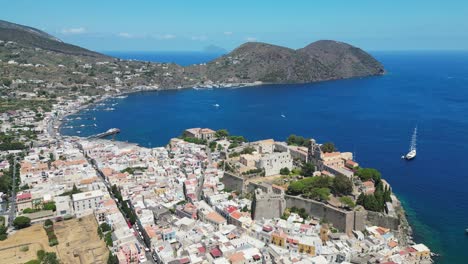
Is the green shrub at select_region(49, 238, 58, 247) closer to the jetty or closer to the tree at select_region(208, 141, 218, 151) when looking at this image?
the tree at select_region(208, 141, 218, 151)

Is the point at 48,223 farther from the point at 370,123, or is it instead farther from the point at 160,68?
the point at 160,68

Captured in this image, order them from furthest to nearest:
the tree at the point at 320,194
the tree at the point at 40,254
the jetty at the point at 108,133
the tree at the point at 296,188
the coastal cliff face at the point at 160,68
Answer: the coastal cliff face at the point at 160,68
the jetty at the point at 108,133
the tree at the point at 296,188
the tree at the point at 320,194
the tree at the point at 40,254

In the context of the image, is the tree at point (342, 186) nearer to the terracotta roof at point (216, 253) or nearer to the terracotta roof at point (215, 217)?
the terracotta roof at point (215, 217)

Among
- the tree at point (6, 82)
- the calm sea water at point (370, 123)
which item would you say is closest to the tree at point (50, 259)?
the calm sea water at point (370, 123)

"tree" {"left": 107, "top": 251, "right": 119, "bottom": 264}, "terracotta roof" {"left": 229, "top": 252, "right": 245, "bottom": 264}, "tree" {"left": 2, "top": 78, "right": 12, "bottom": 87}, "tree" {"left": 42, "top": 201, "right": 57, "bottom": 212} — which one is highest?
"tree" {"left": 2, "top": 78, "right": 12, "bottom": 87}

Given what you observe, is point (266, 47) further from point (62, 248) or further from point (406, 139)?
point (62, 248)

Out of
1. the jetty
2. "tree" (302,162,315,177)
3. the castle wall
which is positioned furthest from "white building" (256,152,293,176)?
the jetty
